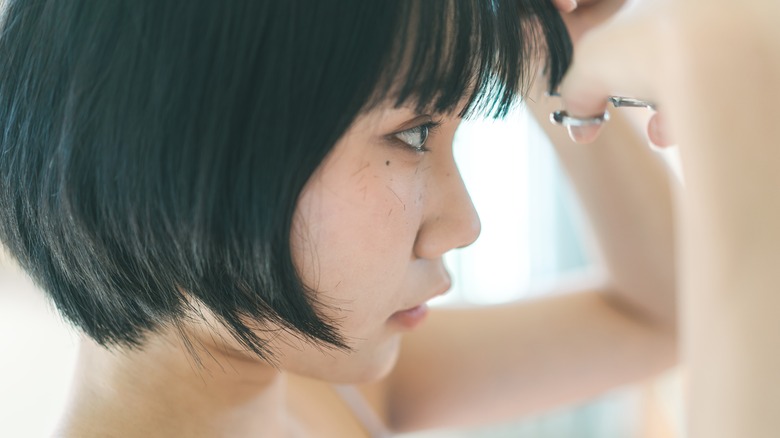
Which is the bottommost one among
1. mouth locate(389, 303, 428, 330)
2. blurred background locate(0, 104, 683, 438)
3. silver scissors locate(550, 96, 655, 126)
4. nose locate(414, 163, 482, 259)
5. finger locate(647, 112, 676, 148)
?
blurred background locate(0, 104, 683, 438)

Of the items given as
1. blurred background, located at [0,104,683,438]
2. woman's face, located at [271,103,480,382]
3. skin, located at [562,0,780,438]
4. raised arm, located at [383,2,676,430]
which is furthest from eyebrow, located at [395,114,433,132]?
blurred background, located at [0,104,683,438]

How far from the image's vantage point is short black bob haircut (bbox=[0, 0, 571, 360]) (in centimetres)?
47

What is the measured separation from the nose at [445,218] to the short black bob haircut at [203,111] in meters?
0.07

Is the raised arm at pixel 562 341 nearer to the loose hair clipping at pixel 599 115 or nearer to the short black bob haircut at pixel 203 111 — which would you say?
the loose hair clipping at pixel 599 115

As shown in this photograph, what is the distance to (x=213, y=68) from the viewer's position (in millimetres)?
464

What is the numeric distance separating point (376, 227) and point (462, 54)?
0.42 ft

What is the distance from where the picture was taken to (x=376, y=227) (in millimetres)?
551

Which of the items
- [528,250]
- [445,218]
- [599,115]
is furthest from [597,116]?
[528,250]

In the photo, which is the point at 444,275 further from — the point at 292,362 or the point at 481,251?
the point at 481,251

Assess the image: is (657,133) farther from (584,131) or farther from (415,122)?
(415,122)

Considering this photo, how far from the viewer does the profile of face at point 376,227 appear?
518 mm

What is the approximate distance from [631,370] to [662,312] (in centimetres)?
8

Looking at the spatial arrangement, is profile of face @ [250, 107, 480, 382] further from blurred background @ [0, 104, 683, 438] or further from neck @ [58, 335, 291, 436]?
blurred background @ [0, 104, 683, 438]

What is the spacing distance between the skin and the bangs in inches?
4.0
